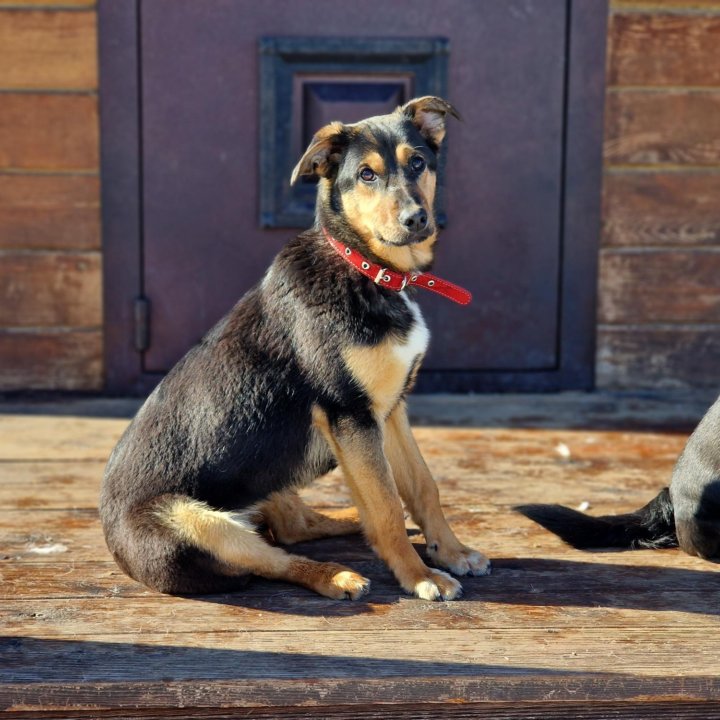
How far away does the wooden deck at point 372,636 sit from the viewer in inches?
92.3

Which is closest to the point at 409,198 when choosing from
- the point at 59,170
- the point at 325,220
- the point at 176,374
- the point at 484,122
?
the point at 325,220

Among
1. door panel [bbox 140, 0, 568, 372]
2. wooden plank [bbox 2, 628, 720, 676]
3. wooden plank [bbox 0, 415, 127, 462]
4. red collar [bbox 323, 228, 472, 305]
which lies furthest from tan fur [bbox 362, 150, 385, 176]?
door panel [bbox 140, 0, 568, 372]

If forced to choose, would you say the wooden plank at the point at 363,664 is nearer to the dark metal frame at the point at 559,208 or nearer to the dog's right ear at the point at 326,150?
the dog's right ear at the point at 326,150

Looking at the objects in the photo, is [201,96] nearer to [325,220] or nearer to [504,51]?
[504,51]

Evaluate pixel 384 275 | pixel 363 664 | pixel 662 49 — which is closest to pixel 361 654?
pixel 363 664

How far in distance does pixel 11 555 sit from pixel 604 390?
10.7 ft

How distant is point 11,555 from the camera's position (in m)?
3.10

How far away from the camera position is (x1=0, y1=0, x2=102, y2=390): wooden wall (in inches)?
200

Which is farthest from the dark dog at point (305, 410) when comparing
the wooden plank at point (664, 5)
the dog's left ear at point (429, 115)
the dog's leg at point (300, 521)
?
the wooden plank at point (664, 5)

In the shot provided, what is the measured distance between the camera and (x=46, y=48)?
5.08 meters

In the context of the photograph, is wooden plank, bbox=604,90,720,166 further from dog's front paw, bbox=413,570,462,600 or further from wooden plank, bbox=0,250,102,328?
dog's front paw, bbox=413,570,462,600

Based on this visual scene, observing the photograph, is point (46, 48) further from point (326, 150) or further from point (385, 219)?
point (385, 219)

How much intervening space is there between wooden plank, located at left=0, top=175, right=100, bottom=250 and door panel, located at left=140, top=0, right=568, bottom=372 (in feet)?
0.89

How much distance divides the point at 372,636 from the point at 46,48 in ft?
12.0
